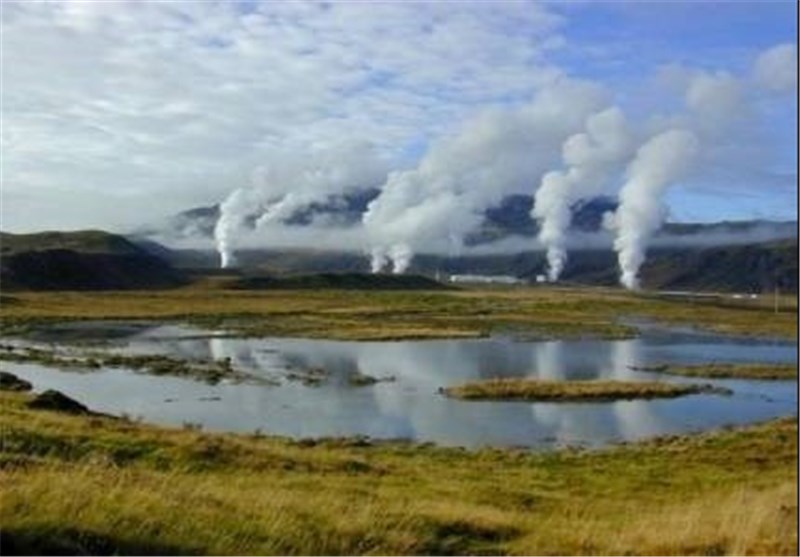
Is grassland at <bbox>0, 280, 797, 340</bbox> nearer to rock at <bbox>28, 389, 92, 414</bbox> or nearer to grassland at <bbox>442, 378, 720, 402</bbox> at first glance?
grassland at <bbox>442, 378, 720, 402</bbox>

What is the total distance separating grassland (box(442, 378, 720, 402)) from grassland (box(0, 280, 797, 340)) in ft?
126

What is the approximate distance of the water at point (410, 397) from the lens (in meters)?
→ 48.3

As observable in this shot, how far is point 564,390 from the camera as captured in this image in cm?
6216

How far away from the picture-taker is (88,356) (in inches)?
3081

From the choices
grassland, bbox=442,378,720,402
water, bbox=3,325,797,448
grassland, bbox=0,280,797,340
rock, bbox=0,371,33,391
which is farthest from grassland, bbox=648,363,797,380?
rock, bbox=0,371,33,391

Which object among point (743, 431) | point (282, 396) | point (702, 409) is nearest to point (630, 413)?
point (702, 409)

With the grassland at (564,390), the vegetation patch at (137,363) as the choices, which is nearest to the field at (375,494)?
the grassland at (564,390)

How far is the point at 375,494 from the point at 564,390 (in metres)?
41.4

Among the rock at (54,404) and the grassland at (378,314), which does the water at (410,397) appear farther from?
the grassland at (378,314)

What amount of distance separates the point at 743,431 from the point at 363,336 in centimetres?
5852

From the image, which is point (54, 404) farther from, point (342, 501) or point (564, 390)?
point (564, 390)

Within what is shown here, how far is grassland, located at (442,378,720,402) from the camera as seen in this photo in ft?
199

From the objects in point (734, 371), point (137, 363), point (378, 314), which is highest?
point (378, 314)

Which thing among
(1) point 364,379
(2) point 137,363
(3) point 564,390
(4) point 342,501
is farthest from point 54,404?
(2) point 137,363
